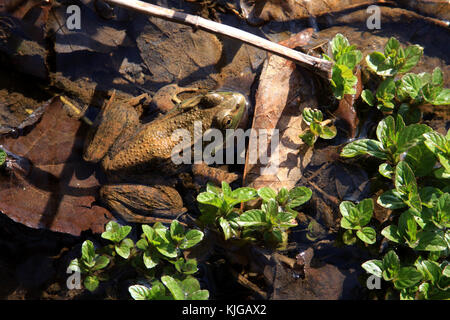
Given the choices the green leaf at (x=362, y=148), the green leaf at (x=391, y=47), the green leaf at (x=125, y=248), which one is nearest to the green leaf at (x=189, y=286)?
the green leaf at (x=125, y=248)

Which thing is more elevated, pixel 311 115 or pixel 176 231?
pixel 311 115

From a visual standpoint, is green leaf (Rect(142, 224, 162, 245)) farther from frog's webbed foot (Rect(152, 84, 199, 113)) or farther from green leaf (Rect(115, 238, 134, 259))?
frog's webbed foot (Rect(152, 84, 199, 113))

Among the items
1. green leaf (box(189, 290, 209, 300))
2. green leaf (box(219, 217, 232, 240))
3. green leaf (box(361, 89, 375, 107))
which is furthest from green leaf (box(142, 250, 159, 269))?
green leaf (box(361, 89, 375, 107))

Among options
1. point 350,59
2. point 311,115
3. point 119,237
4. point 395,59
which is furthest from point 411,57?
point 119,237

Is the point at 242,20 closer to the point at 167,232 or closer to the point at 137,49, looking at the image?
the point at 137,49

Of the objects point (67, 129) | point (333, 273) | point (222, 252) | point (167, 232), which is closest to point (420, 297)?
point (333, 273)

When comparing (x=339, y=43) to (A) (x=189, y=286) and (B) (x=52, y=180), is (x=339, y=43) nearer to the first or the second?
(A) (x=189, y=286)

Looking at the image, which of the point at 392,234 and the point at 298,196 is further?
the point at 298,196
